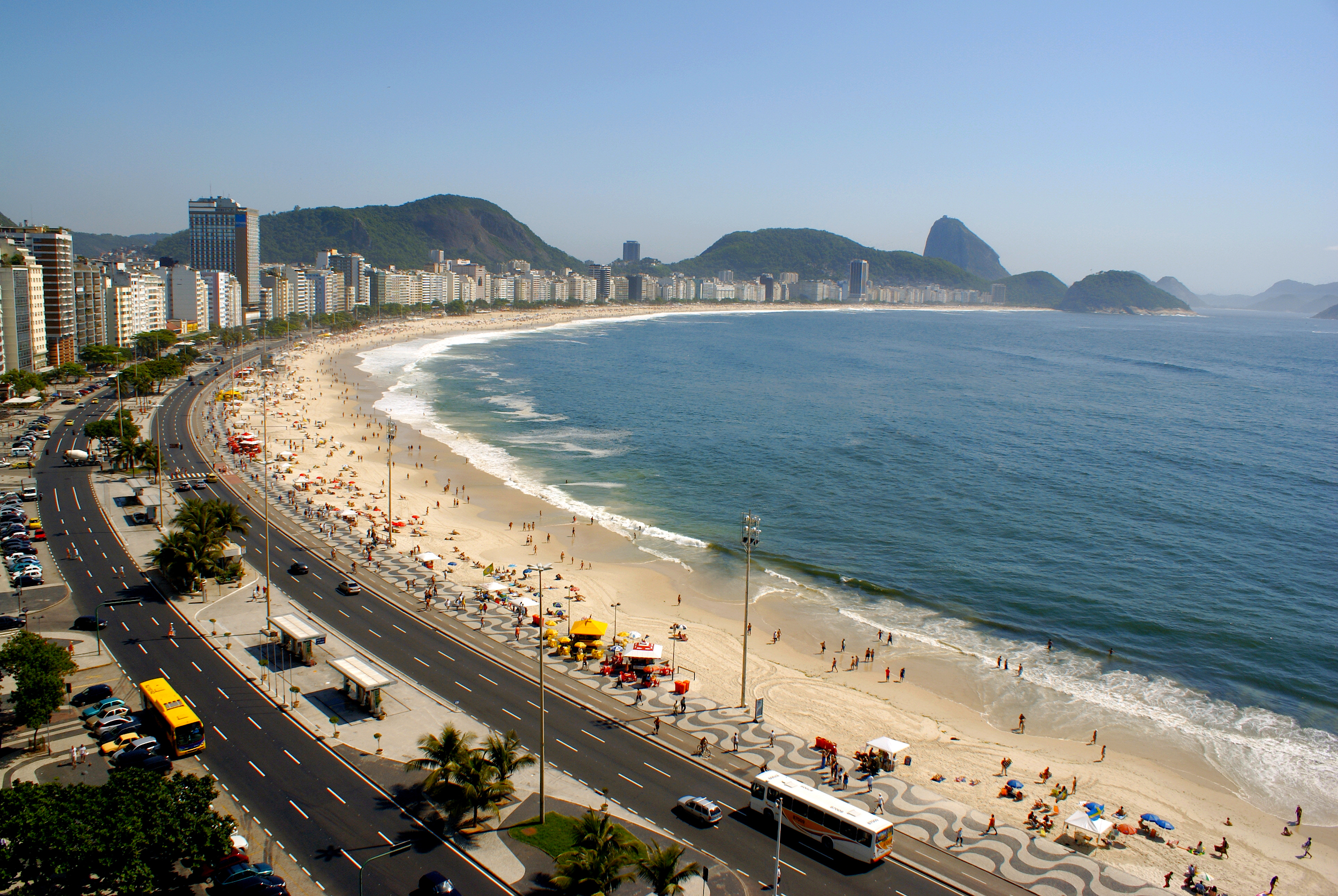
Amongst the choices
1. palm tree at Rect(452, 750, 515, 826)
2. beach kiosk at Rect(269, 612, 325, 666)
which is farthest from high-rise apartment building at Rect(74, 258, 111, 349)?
palm tree at Rect(452, 750, 515, 826)

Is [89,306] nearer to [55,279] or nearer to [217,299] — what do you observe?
[55,279]

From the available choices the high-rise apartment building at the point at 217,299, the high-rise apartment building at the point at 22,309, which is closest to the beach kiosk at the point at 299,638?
the high-rise apartment building at the point at 22,309

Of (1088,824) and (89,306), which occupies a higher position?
(89,306)

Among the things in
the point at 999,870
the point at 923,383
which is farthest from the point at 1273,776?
the point at 923,383

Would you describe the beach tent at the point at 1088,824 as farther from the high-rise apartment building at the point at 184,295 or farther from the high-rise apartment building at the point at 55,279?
the high-rise apartment building at the point at 184,295

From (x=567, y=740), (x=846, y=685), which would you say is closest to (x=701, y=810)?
(x=567, y=740)

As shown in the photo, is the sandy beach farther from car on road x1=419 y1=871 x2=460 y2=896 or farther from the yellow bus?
the yellow bus

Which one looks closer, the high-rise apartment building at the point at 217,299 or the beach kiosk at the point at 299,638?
the beach kiosk at the point at 299,638
